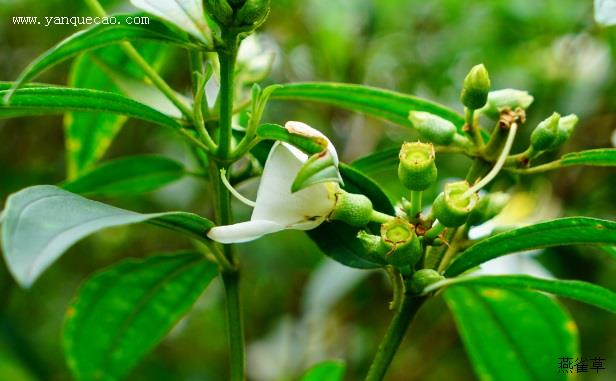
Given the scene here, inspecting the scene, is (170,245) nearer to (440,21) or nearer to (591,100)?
(440,21)

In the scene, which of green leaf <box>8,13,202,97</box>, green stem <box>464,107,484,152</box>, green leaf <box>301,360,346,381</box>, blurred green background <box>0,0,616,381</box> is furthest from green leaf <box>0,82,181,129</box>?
blurred green background <box>0,0,616,381</box>

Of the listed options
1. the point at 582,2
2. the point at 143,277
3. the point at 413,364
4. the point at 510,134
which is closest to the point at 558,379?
the point at 510,134

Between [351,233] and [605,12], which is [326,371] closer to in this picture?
[351,233]

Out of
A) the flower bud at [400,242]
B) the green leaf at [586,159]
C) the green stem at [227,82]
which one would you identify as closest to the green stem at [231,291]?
the green stem at [227,82]

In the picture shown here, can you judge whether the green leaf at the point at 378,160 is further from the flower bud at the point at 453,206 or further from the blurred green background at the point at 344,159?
the blurred green background at the point at 344,159

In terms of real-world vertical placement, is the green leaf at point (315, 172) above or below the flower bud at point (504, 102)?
below

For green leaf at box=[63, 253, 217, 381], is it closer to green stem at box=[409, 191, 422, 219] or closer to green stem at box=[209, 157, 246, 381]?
green stem at box=[209, 157, 246, 381]
